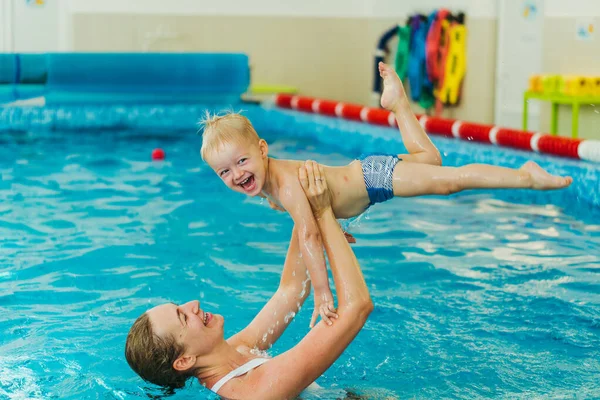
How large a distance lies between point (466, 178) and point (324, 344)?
1.02 metres

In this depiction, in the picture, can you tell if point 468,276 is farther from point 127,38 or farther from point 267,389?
point 127,38

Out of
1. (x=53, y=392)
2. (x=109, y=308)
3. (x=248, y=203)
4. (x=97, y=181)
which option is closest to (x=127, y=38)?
(x=97, y=181)

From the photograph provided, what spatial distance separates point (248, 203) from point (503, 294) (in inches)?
108

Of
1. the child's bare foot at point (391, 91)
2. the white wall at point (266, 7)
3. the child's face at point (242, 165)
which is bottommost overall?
the child's face at point (242, 165)

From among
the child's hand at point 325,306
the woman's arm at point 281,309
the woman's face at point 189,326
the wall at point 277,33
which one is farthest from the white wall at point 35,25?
the woman's face at point 189,326

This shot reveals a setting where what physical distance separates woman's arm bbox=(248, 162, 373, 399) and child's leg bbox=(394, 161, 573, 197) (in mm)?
713

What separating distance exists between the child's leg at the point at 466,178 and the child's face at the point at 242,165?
2.04 feet

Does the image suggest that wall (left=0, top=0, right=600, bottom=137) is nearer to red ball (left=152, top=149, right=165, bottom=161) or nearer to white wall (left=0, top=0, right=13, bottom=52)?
white wall (left=0, top=0, right=13, bottom=52)

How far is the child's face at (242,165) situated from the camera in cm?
303

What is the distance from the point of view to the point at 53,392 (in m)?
3.27

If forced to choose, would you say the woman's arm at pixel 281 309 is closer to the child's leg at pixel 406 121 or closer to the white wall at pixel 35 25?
the child's leg at pixel 406 121

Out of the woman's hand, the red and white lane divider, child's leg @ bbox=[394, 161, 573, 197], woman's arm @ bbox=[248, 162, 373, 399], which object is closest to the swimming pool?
the red and white lane divider

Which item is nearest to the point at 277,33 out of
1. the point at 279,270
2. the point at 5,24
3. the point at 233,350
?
the point at 5,24

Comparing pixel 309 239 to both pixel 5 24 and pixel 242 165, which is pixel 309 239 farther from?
pixel 5 24
